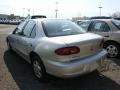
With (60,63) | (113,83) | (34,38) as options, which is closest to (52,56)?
(60,63)

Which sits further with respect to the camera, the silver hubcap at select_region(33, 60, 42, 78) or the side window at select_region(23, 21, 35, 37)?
the side window at select_region(23, 21, 35, 37)

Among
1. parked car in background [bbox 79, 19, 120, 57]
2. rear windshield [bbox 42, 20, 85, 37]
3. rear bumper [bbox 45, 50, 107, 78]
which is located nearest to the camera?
rear bumper [bbox 45, 50, 107, 78]

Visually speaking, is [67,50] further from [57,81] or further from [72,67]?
[57,81]

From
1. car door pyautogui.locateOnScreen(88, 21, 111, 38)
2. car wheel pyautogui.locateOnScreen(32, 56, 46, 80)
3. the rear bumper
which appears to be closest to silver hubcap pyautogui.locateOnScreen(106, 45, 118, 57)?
car door pyautogui.locateOnScreen(88, 21, 111, 38)

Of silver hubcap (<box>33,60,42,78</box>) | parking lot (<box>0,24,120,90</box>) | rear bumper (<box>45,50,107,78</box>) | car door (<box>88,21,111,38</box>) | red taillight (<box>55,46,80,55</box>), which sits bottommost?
parking lot (<box>0,24,120,90</box>)

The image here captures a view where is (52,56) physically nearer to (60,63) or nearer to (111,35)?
(60,63)

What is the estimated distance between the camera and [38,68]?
4.84 meters

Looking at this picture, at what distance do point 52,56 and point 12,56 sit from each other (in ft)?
12.6

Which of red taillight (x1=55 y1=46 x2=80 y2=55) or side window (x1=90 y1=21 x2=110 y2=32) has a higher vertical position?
side window (x1=90 y1=21 x2=110 y2=32)

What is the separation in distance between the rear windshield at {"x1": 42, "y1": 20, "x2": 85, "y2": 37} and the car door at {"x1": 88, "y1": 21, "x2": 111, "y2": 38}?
2.09 meters

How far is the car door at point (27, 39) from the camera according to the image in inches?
204

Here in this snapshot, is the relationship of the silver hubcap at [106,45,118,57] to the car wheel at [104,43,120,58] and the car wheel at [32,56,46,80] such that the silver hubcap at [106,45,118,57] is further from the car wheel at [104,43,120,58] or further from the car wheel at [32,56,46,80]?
the car wheel at [32,56,46,80]

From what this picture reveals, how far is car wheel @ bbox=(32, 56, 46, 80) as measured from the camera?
4.63m

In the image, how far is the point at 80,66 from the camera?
4098 mm
